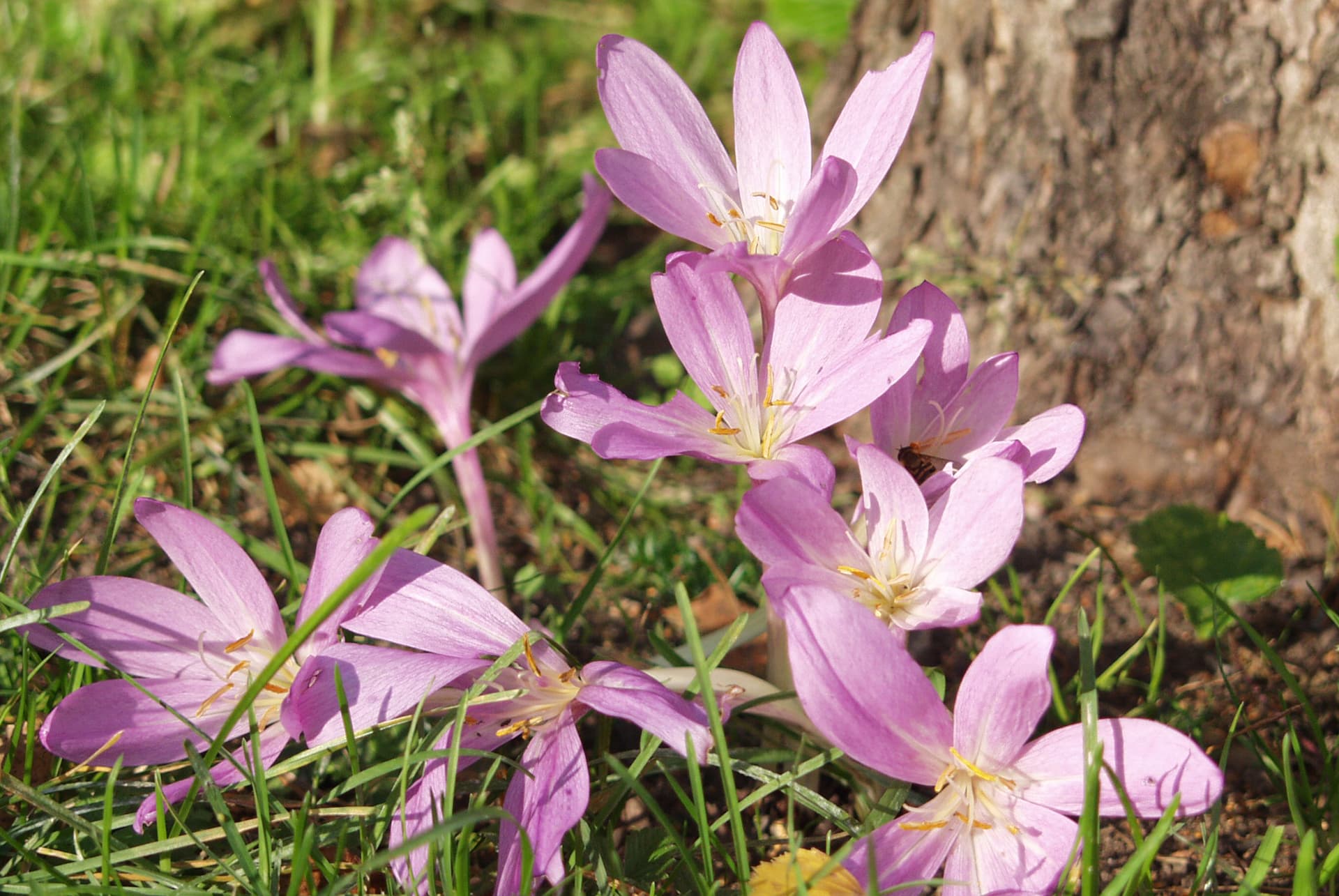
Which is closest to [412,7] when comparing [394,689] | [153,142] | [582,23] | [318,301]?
[582,23]

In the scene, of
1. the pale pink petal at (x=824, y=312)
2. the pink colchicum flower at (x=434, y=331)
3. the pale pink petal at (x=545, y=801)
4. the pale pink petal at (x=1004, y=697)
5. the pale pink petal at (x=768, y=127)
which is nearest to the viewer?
the pale pink petal at (x=1004, y=697)

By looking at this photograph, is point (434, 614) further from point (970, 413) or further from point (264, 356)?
point (970, 413)

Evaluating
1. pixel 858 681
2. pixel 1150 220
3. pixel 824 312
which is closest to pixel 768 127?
pixel 824 312

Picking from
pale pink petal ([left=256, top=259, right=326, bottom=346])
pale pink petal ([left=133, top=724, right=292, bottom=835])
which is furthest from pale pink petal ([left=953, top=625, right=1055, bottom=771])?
pale pink petal ([left=256, top=259, right=326, bottom=346])

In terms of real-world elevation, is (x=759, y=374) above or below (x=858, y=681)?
above

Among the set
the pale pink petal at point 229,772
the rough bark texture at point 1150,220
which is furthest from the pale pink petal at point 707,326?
the rough bark texture at point 1150,220

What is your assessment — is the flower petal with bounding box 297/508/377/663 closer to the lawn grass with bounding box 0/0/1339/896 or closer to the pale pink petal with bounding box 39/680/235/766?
the lawn grass with bounding box 0/0/1339/896

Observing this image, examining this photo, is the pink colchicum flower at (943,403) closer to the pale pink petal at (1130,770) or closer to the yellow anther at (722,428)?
the yellow anther at (722,428)
